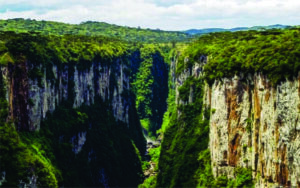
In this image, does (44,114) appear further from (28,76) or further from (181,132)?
(181,132)

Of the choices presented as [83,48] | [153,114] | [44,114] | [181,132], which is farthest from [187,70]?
[153,114]

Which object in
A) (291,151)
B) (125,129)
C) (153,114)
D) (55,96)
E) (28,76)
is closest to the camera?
(291,151)

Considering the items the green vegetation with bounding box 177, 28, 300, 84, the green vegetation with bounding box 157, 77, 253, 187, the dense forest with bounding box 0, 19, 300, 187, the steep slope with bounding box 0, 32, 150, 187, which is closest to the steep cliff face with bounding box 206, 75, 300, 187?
the green vegetation with bounding box 177, 28, 300, 84

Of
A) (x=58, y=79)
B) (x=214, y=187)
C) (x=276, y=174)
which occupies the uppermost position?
(x=58, y=79)

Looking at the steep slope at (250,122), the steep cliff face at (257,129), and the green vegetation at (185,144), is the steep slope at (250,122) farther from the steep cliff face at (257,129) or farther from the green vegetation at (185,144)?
the green vegetation at (185,144)

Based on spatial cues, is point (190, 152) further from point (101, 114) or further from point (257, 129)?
point (101, 114)

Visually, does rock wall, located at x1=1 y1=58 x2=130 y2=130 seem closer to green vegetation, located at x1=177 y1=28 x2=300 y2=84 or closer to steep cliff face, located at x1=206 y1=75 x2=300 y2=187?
green vegetation, located at x1=177 y1=28 x2=300 y2=84

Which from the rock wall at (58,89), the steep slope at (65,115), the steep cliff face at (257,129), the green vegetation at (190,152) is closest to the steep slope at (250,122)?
the steep cliff face at (257,129)

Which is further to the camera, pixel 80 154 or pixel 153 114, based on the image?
pixel 153 114

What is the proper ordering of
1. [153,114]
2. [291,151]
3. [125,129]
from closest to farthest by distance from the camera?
1. [291,151]
2. [125,129]
3. [153,114]
